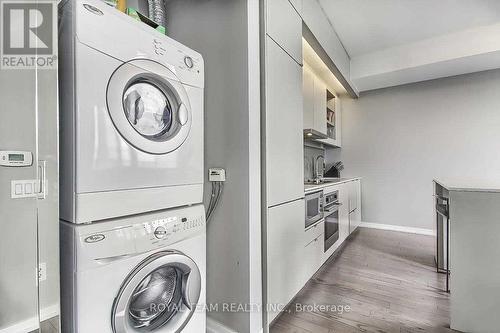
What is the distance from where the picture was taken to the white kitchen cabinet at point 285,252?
157 cm

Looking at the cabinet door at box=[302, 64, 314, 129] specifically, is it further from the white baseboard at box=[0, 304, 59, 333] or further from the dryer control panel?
the white baseboard at box=[0, 304, 59, 333]

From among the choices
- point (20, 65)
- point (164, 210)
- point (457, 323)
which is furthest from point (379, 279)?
point (20, 65)

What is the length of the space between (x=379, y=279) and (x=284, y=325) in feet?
3.85

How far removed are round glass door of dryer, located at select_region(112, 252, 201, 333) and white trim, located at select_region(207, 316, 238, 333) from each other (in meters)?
0.39

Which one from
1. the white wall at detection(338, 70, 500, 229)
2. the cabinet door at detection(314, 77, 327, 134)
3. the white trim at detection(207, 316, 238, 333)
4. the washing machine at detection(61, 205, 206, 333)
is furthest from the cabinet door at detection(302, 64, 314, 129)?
the white trim at detection(207, 316, 238, 333)

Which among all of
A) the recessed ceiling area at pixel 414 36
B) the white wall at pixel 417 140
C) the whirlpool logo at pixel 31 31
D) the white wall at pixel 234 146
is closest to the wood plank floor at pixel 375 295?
the white wall at pixel 234 146

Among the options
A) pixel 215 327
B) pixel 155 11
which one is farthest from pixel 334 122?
pixel 215 327

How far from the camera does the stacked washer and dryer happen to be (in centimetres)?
84

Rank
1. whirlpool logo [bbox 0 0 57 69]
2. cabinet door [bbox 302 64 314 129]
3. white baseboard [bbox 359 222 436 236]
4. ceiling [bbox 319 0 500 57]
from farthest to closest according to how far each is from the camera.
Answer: white baseboard [bbox 359 222 436 236] → cabinet door [bbox 302 64 314 129] → ceiling [bbox 319 0 500 57] → whirlpool logo [bbox 0 0 57 69]

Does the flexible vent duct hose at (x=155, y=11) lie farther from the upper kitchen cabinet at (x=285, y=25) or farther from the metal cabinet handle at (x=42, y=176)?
the metal cabinet handle at (x=42, y=176)

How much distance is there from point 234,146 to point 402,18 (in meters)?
2.69

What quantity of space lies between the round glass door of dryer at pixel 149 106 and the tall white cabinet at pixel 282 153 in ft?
1.84

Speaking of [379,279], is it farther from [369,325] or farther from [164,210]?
[164,210]

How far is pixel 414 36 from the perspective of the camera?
314 cm
